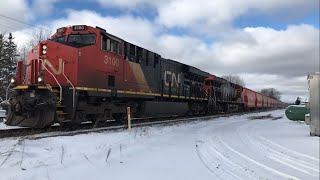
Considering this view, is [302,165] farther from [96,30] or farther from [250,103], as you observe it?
[250,103]

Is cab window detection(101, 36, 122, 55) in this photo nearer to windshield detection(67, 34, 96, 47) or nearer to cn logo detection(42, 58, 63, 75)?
windshield detection(67, 34, 96, 47)

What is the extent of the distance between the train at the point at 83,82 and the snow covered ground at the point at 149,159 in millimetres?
2935

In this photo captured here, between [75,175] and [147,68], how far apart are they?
1312 centimetres

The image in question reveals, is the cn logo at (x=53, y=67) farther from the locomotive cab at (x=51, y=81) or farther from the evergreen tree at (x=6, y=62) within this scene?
the evergreen tree at (x=6, y=62)

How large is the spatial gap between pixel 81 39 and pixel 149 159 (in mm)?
7817

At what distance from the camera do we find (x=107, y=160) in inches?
313

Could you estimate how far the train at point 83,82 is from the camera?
1278 cm

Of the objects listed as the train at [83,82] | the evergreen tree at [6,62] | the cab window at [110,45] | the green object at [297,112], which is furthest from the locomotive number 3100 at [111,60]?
the evergreen tree at [6,62]

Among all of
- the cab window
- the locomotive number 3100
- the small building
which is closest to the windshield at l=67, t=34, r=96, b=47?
the cab window

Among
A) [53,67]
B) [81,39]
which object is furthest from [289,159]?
[81,39]

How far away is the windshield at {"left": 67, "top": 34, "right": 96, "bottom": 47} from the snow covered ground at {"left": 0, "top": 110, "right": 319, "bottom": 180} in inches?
188

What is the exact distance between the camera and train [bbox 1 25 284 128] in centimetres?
1278

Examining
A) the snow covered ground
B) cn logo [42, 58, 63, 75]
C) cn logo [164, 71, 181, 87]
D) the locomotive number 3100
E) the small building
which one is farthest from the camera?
cn logo [164, 71, 181, 87]

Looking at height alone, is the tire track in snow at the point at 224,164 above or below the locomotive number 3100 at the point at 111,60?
below
